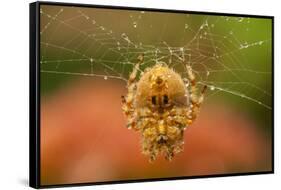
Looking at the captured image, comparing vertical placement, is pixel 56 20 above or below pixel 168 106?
above

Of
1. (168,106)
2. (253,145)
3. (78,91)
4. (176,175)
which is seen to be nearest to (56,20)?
(78,91)

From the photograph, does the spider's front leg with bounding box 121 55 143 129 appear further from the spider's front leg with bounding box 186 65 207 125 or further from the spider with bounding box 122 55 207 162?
the spider's front leg with bounding box 186 65 207 125

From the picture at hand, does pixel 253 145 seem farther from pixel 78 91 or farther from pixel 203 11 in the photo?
pixel 78 91

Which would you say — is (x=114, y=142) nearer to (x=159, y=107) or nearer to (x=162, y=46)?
(x=159, y=107)

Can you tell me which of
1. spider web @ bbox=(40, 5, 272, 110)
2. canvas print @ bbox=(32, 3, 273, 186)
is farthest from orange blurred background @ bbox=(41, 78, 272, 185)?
spider web @ bbox=(40, 5, 272, 110)

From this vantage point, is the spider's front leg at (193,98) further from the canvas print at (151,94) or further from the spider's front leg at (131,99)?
the spider's front leg at (131,99)

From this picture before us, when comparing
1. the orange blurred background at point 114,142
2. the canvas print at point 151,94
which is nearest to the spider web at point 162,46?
the canvas print at point 151,94
